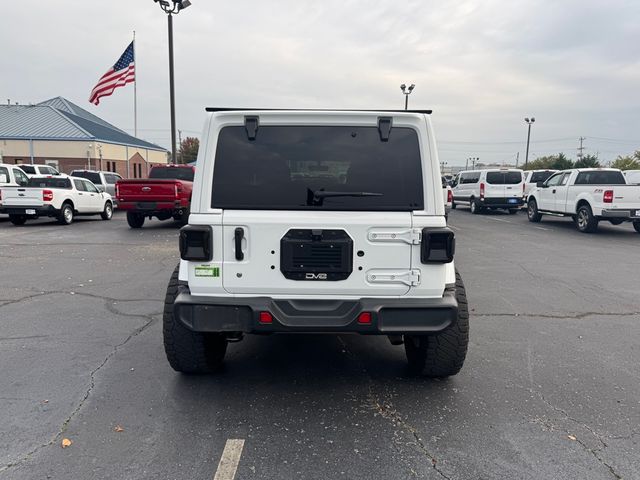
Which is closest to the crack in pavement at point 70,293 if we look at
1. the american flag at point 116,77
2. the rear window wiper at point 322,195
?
the rear window wiper at point 322,195

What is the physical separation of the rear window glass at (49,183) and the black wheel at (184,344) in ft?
46.7

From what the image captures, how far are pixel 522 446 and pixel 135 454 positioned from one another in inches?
96.5

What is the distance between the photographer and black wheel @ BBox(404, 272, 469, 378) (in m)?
3.67

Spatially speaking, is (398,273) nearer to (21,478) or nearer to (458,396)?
(458,396)

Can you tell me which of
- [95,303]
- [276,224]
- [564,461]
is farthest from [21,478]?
[95,303]

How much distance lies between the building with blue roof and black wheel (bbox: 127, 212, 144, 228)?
31.3 metres

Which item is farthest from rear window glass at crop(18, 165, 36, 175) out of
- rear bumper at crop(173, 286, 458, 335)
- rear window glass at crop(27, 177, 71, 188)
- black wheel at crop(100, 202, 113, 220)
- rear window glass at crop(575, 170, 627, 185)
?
rear bumper at crop(173, 286, 458, 335)

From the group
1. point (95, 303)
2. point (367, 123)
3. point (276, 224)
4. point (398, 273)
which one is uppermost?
point (367, 123)

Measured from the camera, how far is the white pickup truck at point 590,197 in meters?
13.9

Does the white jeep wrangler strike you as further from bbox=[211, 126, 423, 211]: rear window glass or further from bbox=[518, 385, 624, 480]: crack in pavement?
bbox=[518, 385, 624, 480]: crack in pavement

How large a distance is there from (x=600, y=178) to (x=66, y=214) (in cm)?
1775

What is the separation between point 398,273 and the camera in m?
3.30

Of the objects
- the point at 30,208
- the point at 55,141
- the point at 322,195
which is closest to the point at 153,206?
the point at 30,208

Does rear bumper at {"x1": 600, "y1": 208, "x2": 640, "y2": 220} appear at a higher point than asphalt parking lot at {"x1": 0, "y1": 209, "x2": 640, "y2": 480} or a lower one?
higher
